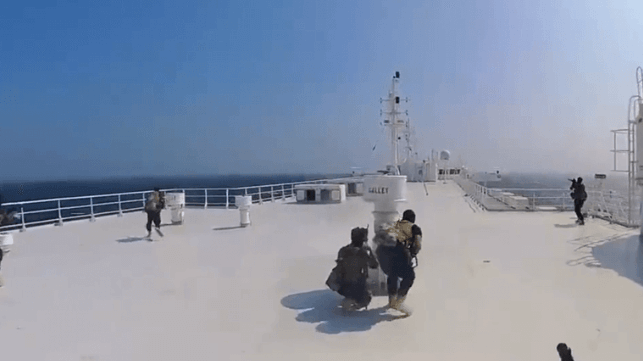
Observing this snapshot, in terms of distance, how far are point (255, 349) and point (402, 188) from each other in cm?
328

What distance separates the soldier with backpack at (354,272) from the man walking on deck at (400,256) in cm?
18

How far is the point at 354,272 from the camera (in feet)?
19.0

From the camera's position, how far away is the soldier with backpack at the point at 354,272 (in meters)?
5.80

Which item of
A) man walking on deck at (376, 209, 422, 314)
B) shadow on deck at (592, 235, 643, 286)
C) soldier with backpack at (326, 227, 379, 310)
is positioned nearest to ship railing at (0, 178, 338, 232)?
soldier with backpack at (326, 227, 379, 310)

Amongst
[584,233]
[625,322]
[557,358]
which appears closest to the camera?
[557,358]

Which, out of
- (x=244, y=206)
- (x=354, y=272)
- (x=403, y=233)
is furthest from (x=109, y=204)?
(x=403, y=233)

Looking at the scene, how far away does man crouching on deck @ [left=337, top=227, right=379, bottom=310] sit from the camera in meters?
5.80

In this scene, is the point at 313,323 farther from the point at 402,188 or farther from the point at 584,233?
the point at 584,233

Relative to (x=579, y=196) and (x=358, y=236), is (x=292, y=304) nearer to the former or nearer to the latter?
(x=358, y=236)

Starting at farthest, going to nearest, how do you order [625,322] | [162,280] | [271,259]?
[271,259]
[162,280]
[625,322]

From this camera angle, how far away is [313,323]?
18.5 feet

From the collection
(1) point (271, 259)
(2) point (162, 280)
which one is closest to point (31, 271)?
(2) point (162, 280)

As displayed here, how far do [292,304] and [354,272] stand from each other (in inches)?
46.0

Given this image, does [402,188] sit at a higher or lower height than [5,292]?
higher
